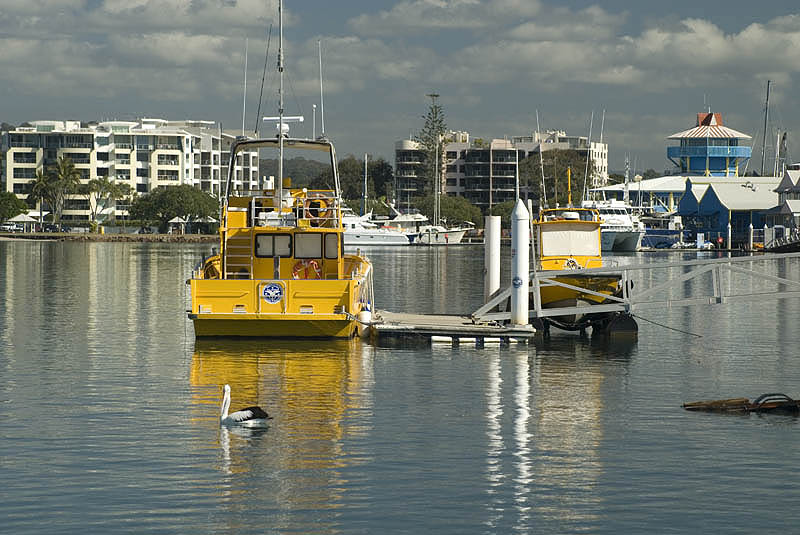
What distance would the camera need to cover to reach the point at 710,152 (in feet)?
550

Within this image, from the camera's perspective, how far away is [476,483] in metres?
16.7

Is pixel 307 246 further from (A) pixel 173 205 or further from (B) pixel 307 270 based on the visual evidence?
(A) pixel 173 205

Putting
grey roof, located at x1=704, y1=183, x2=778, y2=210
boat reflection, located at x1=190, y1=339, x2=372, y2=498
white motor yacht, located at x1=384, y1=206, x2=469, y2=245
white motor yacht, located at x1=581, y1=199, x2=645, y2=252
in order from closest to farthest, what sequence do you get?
boat reflection, located at x1=190, y1=339, x2=372, y2=498 < white motor yacht, located at x1=581, y1=199, x2=645, y2=252 < grey roof, located at x1=704, y1=183, x2=778, y2=210 < white motor yacht, located at x1=384, y1=206, x2=469, y2=245

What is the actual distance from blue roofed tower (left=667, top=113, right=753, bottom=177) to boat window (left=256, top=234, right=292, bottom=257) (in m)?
141

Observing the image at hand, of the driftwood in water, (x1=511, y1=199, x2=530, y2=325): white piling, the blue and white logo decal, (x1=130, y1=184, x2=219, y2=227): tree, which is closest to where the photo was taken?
the driftwood in water

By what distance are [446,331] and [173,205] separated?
151 meters

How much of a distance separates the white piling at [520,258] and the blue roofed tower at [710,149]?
141 meters

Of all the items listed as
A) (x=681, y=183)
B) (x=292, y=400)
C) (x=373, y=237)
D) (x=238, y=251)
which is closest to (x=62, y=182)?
(x=373, y=237)

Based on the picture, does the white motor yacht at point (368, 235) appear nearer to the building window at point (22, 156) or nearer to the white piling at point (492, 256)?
the building window at point (22, 156)

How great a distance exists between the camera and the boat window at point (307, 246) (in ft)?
110

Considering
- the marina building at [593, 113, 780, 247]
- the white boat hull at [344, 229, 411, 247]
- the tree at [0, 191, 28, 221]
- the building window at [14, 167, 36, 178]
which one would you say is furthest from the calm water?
the building window at [14, 167, 36, 178]

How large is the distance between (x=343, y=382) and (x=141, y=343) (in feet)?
33.0

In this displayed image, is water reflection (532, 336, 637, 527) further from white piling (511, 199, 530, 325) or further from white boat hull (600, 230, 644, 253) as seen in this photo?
white boat hull (600, 230, 644, 253)

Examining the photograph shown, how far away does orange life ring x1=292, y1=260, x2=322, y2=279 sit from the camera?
33438 mm
